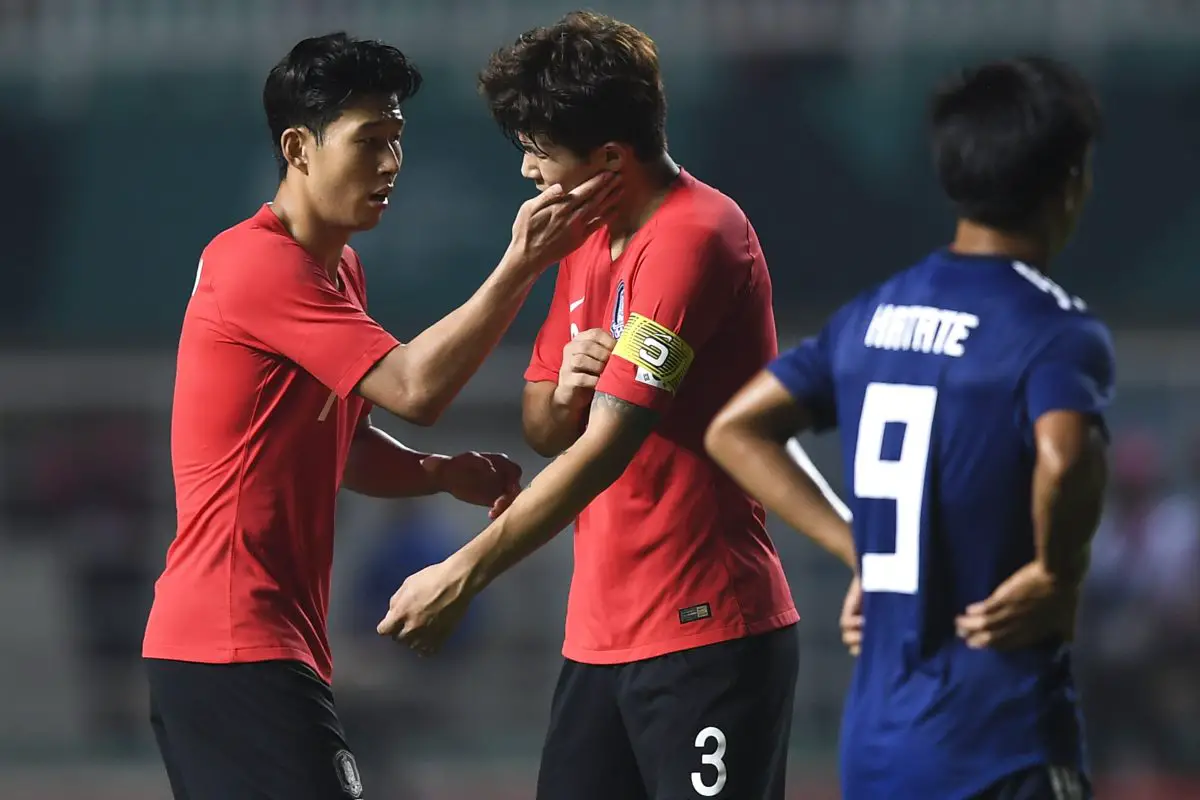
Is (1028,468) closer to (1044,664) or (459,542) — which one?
(1044,664)

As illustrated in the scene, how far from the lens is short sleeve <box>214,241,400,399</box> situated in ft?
12.5

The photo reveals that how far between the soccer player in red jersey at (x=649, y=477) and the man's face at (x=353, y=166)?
291mm

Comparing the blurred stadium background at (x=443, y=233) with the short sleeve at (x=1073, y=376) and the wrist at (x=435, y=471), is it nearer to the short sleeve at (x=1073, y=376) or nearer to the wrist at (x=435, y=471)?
the wrist at (x=435, y=471)

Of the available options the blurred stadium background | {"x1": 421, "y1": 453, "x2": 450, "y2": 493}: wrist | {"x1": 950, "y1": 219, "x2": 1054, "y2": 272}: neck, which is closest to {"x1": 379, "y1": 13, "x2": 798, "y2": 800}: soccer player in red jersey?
{"x1": 421, "y1": 453, "x2": 450, "y2": 493}: wrist

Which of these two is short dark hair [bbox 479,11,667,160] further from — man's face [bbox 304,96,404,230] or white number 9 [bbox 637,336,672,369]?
white number 9 [bbox 637,336,672,369]

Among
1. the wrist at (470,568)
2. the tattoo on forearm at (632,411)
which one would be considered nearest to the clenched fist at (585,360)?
the tattoo on forearm at (632,411)

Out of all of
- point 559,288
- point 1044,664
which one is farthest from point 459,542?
point 1044,664

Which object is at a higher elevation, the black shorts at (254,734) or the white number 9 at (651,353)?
the white number 9 at (651,353)

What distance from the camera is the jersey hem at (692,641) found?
370cm

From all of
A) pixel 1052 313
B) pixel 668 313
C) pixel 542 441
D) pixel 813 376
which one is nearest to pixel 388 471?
pixel 542 441

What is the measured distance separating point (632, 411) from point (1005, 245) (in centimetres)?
96

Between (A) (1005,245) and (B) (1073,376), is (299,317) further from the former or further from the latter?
(B) (1073,376)

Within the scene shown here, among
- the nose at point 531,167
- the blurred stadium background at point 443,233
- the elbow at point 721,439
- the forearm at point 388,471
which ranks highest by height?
the nose at point 531,167

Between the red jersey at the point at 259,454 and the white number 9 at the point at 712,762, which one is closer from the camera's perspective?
the white number 9 at the point at 712,762
